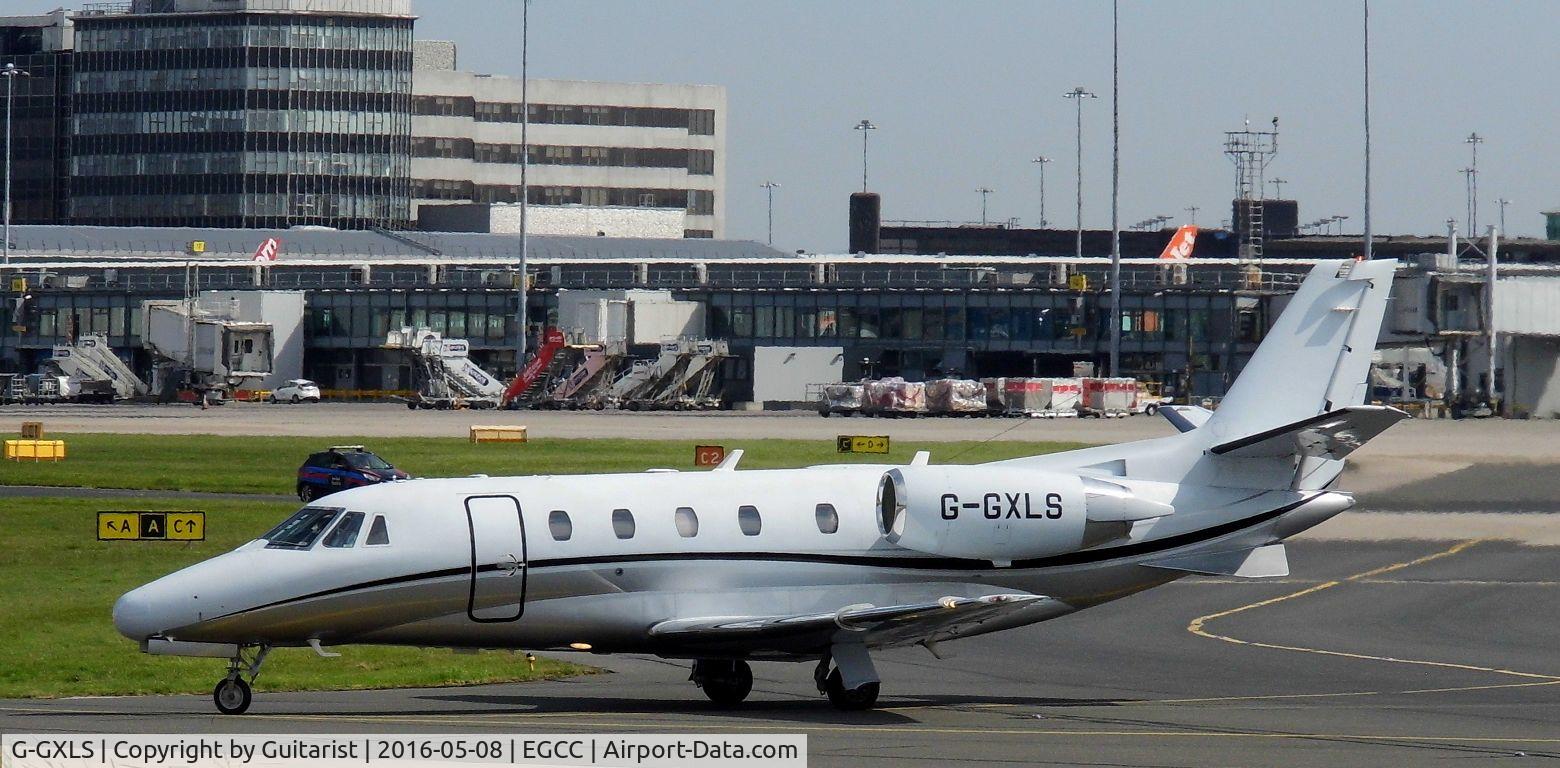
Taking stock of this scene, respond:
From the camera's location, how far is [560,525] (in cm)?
2467

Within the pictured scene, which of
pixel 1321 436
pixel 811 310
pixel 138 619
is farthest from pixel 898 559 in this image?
pixel 811 310

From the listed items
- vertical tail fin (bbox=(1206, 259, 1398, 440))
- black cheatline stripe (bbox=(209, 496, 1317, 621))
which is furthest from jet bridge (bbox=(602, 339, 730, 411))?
black cheatline stripe (bbox=(209, 496, 1317, 621))

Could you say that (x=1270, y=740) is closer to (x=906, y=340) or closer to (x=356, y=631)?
(x=356, y=631)

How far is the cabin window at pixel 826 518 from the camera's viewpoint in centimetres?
2548

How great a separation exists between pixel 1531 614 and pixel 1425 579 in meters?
5.69

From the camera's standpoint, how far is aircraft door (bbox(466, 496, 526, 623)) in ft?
79.5

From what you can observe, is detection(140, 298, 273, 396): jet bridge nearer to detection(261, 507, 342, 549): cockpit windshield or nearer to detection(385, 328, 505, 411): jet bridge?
detection(385, 328, 505, 411): jet bridge

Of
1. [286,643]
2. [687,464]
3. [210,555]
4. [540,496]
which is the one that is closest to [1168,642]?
[540,496]

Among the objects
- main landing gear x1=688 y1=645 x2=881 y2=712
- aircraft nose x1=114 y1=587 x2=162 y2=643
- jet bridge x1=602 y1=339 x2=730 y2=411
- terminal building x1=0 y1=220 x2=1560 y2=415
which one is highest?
terminal building x1=0 y1=220 x2=1560 y2=415

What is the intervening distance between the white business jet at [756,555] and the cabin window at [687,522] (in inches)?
1.1

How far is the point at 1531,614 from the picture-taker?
3731 centimetres

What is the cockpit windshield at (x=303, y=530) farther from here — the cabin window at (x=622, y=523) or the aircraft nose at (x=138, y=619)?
the cabin window at (x=622, y=523)

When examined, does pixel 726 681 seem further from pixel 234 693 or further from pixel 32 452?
pixel 32 452
